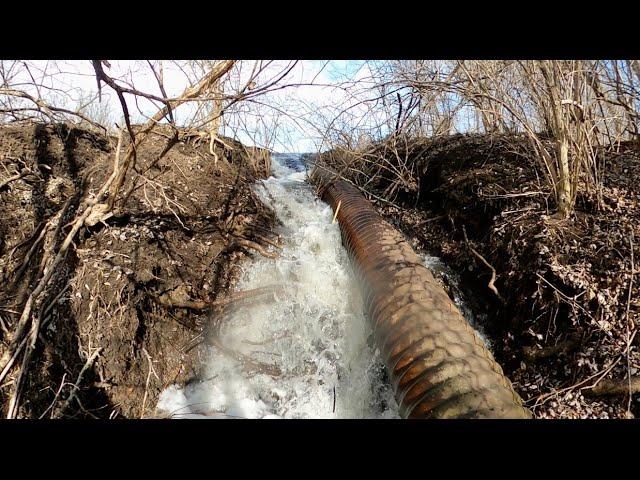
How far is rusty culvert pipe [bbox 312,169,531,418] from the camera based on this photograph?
7.95 feet

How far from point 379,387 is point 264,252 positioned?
2.40 m

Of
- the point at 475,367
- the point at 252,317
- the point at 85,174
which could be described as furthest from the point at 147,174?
the point at 475,367

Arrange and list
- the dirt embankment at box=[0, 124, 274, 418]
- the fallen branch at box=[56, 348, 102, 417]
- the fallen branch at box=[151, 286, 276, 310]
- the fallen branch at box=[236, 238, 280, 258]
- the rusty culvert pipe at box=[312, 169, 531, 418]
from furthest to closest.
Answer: the fallen branch at box=[236, 238, 280, 258]
the fallen branch at box=[151, 286, 276, 310]
the dirt embankment at box=[0, 124, 274, 418]
the fallen branch at box=[56, 348, 102, 417]
the rusty culvert pipe at box=[312, 169, 531, 418]

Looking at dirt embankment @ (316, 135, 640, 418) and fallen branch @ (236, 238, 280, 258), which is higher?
fallen branch @ (236, 238, 280, 258)

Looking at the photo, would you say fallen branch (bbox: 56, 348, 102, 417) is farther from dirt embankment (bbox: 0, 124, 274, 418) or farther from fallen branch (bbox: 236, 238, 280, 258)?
fallen branch (bbox: 236, 238, 280, 258)

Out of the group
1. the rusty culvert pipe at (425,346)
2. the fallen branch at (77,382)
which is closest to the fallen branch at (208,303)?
the fallen branch at (77,382)

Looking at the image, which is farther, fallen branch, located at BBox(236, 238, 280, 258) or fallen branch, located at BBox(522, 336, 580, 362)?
fallen branch, located at BBox(236, 238, 280, 258)

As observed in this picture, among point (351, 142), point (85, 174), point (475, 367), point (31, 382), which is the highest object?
point (351, 142)

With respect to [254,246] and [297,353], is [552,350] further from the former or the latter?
[254,246]

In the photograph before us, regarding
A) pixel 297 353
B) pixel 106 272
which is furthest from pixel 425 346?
pixel 106 272

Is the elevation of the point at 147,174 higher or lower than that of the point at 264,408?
higher

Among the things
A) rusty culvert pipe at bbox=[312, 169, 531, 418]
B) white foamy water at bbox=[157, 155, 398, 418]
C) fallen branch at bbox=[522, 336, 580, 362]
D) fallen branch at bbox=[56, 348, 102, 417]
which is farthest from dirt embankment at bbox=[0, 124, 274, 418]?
fallen branch at bbox=[522, 336, 580, 362]

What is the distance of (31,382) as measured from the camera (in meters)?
2.64

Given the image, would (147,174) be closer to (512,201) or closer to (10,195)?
(10,195)
